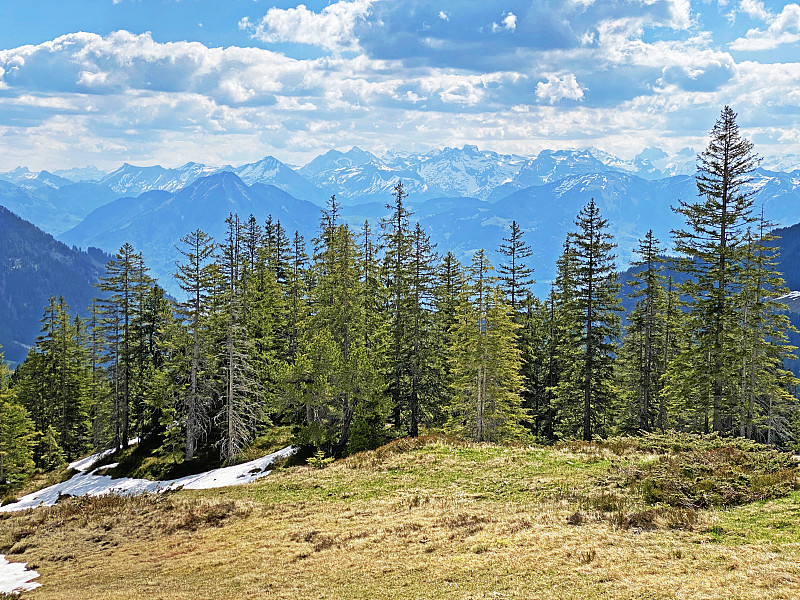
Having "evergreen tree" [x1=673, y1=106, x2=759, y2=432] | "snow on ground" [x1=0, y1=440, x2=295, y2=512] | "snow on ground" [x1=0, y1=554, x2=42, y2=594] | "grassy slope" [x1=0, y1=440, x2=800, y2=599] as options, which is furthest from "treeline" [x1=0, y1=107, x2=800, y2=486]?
"snow on ground" [x1=0, y1=554, x2=42, y2=594]

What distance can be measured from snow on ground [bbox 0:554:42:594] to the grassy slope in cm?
49

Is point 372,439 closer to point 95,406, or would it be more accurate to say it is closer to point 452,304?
point 452,304

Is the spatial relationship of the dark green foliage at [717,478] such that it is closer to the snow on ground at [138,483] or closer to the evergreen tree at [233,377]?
the snow on ground at [138,483]

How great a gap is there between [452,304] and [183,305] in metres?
20.4

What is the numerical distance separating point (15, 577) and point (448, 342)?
3242 centimetres

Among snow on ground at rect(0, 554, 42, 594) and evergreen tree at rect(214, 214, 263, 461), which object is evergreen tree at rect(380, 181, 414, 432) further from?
snow on ground at rect(0, 554, 42, 594)

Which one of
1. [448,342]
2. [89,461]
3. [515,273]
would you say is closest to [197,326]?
[448,342]

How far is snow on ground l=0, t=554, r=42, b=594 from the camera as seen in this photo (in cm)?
1705

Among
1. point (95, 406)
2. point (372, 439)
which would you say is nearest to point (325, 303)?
point (372, 439)

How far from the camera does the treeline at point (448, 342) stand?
2950 centimetres

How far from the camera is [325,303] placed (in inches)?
1501

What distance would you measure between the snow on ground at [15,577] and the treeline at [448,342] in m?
15.8

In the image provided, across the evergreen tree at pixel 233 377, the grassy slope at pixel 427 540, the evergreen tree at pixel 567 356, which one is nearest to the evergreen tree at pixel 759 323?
the evergreen tree at pixel 567 356

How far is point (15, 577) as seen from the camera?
59.9 feet
